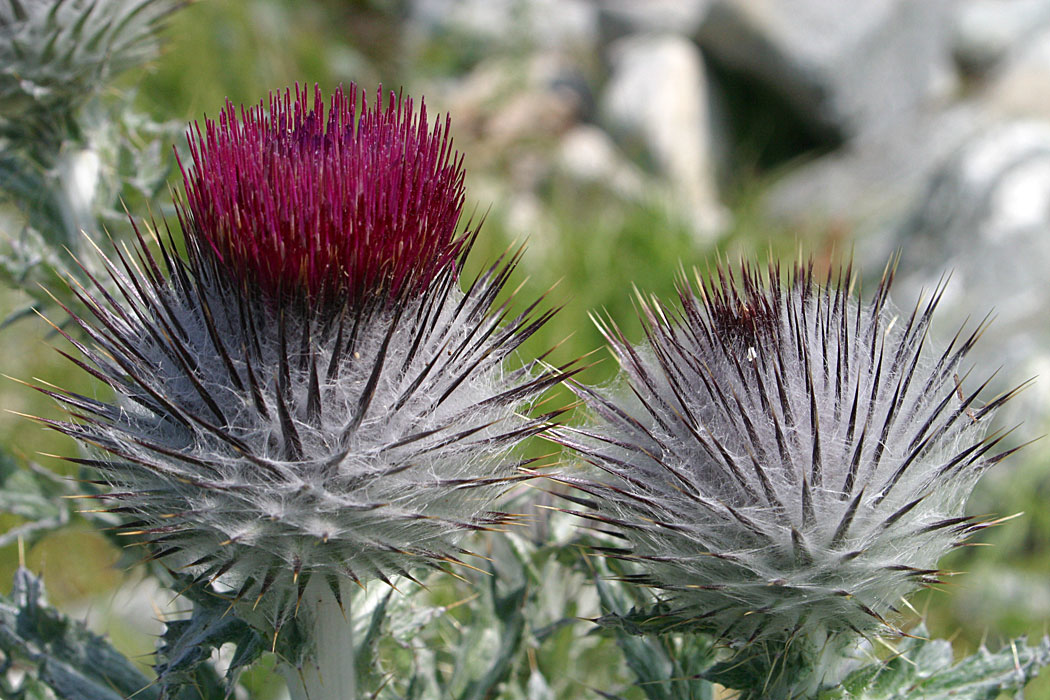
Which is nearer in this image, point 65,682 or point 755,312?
point 755,312

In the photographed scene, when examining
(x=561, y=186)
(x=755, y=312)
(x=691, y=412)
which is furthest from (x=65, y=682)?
(x=561, y=186)

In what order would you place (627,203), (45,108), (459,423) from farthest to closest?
(627,203) < (45,108) < (459,423)

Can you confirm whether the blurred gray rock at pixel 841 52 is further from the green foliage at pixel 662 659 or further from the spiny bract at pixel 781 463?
the green foliage at pixel 662 659

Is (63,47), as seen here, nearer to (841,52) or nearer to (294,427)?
(294,427)

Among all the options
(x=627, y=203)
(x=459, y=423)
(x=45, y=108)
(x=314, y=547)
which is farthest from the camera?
(x=627, y=203)

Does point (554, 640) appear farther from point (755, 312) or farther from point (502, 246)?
point (502, 246)

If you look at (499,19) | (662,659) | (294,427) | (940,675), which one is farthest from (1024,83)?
(294,427)

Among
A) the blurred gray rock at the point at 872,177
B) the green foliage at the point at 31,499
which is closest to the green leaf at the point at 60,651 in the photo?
the green foliage at the point at 31,499
